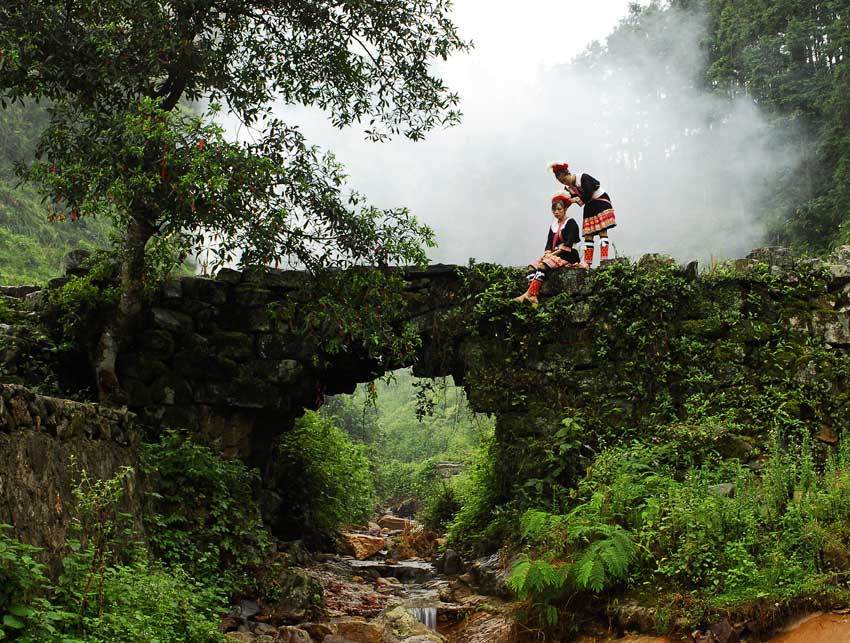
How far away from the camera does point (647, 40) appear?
34.5 metres

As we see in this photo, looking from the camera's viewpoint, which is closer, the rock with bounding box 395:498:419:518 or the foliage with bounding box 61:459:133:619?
the foliage with bounding box 61:459:133:619

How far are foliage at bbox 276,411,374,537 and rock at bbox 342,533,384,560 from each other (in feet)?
2.82

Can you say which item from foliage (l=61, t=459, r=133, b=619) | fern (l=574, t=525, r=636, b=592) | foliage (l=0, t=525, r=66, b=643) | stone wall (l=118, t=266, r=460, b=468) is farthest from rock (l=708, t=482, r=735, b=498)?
foliage (l=0, t=525, r=66, b=643)

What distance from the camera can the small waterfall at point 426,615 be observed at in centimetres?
847

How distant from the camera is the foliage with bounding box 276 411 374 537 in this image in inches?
502

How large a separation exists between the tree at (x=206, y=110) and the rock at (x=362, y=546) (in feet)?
22.3

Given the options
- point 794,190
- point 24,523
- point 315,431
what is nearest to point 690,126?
point 794,190

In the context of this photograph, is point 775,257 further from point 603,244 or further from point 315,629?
point 315,629

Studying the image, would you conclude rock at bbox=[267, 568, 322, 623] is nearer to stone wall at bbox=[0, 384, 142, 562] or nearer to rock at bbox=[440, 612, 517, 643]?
rock at bbox=[440, 612, 517, 643]

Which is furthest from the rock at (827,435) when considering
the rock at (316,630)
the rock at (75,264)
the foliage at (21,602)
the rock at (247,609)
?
the rock at (75,264)

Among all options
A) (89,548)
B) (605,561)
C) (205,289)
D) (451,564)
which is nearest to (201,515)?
(205,289)

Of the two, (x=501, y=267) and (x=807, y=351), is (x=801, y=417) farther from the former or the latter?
(x=501, y=267)

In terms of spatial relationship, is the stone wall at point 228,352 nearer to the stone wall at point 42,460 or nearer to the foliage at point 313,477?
the foliage at point 313,477

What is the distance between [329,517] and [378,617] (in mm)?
4656
